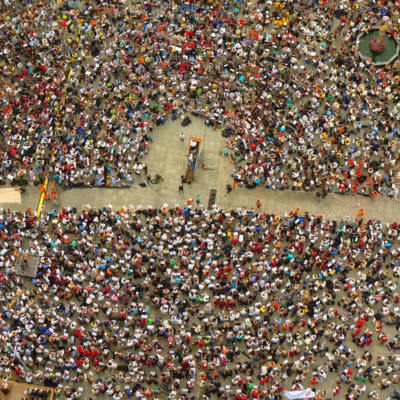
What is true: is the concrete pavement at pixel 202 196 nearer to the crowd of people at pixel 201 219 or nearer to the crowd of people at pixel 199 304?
the crowd of people at pixel 201 219

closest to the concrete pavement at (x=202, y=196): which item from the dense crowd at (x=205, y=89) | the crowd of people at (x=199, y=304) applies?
the dense crowd at (x=205, y=89)

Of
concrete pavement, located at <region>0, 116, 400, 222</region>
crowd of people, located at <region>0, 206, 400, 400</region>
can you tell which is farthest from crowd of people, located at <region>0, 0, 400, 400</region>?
concrete pavement, located at <region>0, 116, 400, 222</region>

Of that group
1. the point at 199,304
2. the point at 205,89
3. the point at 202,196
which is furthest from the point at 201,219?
the point at 205,89

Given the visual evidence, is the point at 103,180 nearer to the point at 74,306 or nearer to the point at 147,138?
the point at 147,138

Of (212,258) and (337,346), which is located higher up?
(212,258)

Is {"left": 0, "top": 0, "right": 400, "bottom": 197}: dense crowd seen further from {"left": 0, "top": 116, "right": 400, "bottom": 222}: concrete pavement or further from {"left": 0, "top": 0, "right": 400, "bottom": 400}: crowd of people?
{"left": 0, "top": 116, "right": 400, "bottom": 222}: concrete pavement

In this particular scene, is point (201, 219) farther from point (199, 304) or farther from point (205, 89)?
point (205, 89)

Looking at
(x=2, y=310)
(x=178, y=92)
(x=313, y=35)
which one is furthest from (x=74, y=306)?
(x=313, y=35)
